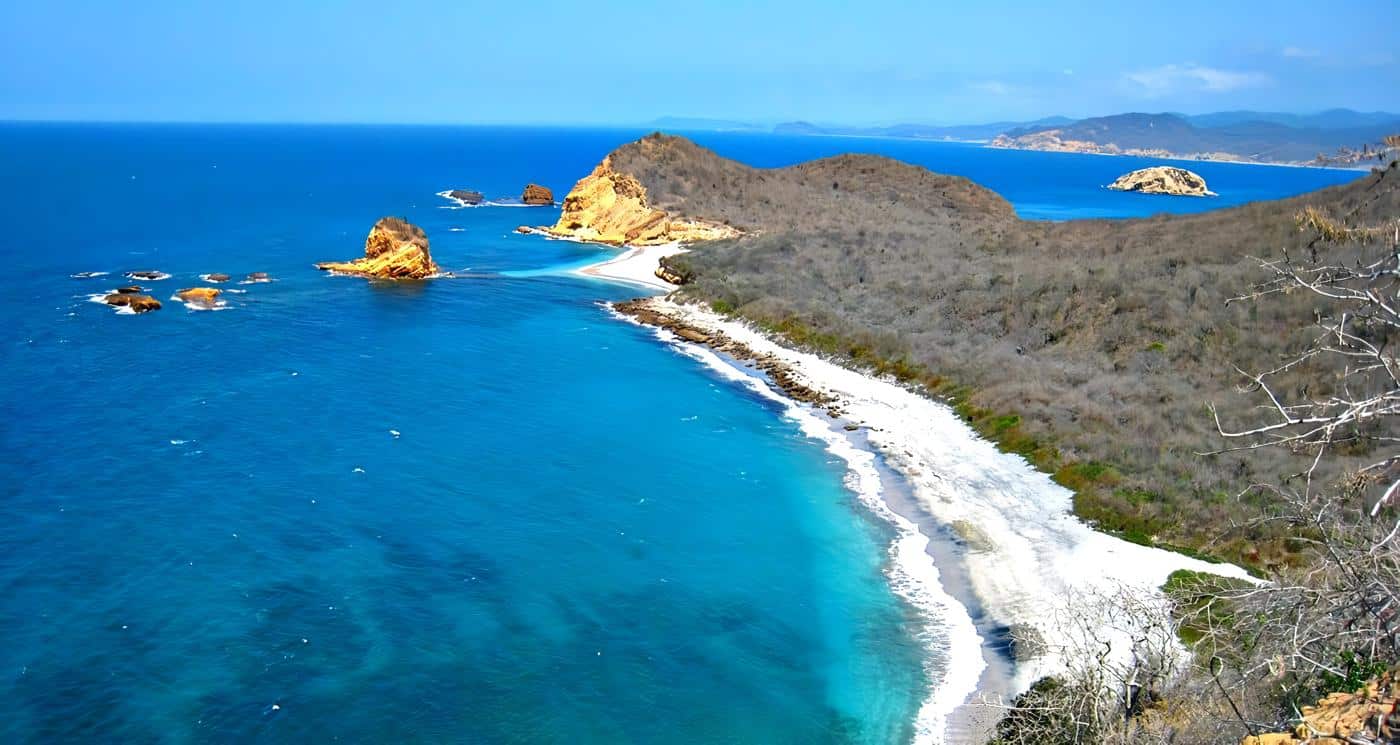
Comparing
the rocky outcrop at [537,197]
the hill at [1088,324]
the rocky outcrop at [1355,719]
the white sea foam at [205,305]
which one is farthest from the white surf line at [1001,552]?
the rocky outcrop at [537,197]

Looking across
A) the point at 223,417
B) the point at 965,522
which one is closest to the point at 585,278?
the point at 223,417

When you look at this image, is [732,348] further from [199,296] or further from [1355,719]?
→ [1355,719]

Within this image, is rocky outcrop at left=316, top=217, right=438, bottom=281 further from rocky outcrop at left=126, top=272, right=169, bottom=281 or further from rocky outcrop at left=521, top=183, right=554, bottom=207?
rocky outcrop at left=521, top=183, right=554, bottom=207

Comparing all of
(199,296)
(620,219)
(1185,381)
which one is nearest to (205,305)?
(199,296)

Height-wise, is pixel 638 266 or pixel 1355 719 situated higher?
pixel 1355 719

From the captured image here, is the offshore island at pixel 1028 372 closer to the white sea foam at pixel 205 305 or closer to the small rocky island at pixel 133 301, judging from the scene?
the white sea foam at pixel 205 305

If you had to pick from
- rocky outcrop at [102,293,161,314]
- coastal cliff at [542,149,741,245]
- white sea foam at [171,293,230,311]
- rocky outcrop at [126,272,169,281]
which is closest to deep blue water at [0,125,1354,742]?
white sea foam at [171,293,230,311]
